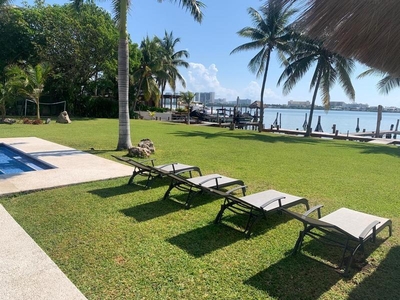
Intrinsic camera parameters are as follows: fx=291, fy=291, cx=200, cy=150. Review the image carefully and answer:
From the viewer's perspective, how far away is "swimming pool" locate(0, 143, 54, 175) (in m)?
7.88

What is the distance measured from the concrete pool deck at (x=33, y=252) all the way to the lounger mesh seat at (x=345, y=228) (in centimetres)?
242

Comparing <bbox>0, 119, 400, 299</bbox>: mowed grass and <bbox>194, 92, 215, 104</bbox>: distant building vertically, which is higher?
<bbox>194, 92, 215, 104</bbox>: distant building

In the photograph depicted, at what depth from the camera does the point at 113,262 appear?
126 inches

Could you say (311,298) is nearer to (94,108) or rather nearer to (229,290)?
(229,290)

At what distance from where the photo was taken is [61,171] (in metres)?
6.93

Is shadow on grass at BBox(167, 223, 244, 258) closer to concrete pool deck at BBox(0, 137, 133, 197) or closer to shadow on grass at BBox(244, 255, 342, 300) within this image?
shadow on grass at BBox(244, 255, 342, 300)

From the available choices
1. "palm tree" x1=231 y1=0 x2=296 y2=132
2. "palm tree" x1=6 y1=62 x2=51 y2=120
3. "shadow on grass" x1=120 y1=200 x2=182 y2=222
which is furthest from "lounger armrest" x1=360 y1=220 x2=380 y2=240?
"palm tree" x1=6 y1=62 x2=51 y2=120

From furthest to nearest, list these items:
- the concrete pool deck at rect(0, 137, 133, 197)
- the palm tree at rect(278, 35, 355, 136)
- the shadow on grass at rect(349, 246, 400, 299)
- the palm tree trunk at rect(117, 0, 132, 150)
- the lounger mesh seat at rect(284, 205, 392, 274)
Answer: the palm tree at rect(278, 35, 355, 136) < the palm tree trunk at rect(117, 0, 132, 150) < the concrete pool deck at rect(0, 137, 133, 197) < the lounger mesh seat at rect(284, 205, 392, 274) < the shadow on grass at rect(349, 246, 400, 299)

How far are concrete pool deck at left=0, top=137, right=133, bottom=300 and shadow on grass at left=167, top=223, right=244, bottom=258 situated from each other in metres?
1.33

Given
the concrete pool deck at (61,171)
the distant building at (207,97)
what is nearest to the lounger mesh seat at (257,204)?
the concrete pool deck at (61,171)

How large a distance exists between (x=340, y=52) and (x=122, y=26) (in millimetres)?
8630

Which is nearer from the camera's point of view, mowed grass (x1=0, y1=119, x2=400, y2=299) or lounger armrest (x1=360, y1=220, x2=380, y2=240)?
mowed grass (x1=0, y1=119, x2=400, y2=299)

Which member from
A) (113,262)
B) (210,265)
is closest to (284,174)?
(210,265)

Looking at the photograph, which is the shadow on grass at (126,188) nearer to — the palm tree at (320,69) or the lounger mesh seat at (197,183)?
the lounger mesh seat at (197,183)
